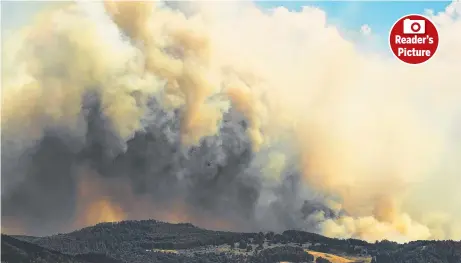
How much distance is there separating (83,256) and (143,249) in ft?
91.6

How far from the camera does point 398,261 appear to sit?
618 feet

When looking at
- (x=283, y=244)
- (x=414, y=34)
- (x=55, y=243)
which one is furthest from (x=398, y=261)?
(x=414, y=34)

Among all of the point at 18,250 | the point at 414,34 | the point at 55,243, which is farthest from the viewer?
the point at 55,243

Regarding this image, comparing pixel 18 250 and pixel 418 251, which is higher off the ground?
pixel 418 251

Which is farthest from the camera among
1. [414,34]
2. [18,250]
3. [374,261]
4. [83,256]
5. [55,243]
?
[55,243]

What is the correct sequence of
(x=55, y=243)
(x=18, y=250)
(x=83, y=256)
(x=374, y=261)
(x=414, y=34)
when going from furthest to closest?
(x=55, y=243) → (x=374, y=261) → (x=83, y=256) → (x=18, y=250) → (x=414, y=34)

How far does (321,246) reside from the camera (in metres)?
195

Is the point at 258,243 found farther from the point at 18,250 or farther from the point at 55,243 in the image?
the point at 18,250

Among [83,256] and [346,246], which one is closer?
[83,256]

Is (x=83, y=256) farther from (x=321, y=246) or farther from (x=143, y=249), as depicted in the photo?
(x=321, y=246)

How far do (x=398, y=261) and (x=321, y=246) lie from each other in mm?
17331

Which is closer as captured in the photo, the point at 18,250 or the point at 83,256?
the point at 18,250

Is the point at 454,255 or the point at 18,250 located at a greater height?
the point at 454,255

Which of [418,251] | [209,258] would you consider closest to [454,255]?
[418,251]
